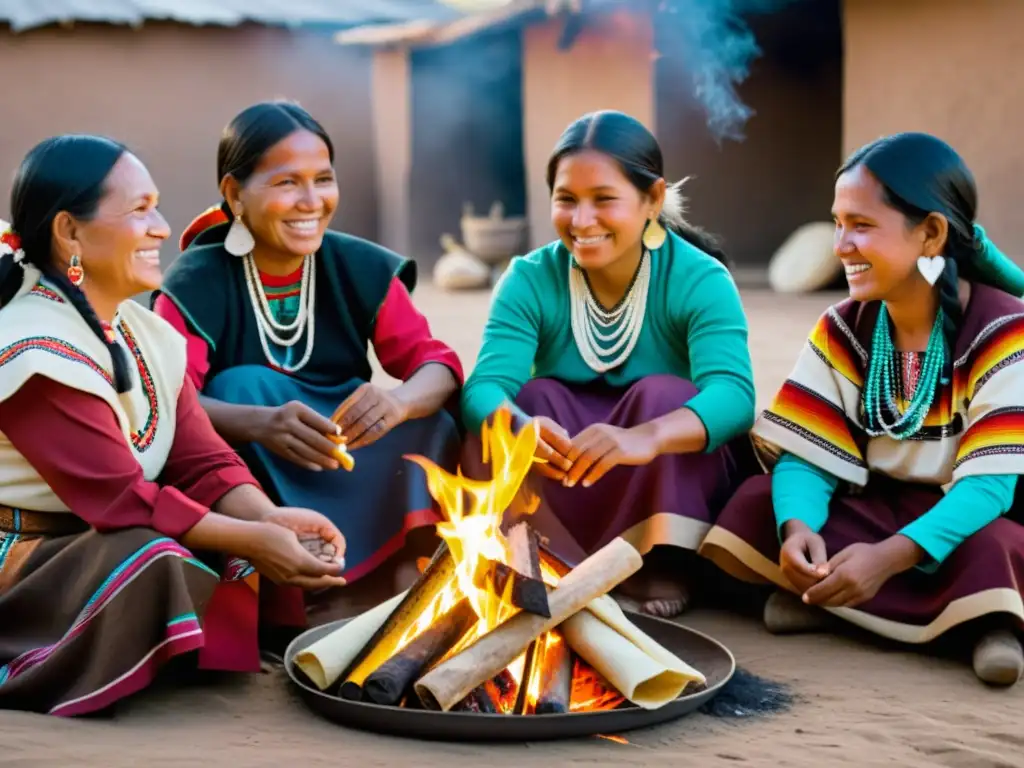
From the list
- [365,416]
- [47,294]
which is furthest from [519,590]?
[47,294]

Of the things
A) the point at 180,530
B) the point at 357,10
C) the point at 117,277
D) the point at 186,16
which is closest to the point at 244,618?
the point at 180,530

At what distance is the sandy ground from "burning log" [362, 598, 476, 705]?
101 mm

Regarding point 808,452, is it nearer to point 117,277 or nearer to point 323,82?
point 117,277

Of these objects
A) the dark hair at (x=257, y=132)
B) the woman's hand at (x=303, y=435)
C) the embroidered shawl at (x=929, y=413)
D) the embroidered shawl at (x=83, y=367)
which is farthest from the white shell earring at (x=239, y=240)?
the embroidered shawl at (x=929, y=413)

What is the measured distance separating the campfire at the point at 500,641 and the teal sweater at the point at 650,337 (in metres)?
0.87

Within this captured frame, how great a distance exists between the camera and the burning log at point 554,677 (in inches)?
116

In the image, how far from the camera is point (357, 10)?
659 inches

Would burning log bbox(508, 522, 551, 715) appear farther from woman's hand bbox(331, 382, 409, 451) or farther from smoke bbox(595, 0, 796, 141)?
smoke bbox(595, 0, 796, 141)

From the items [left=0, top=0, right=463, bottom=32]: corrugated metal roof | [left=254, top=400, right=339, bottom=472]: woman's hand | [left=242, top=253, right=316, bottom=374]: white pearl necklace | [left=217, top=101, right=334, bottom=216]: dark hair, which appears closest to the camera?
[left=254, top=400, right=339, bottom=472]: woman's hand

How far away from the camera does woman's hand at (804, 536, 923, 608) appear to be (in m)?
3.52

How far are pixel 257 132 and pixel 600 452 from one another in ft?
4.47

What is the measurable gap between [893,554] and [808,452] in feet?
1.52

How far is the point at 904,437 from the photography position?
3.77 m

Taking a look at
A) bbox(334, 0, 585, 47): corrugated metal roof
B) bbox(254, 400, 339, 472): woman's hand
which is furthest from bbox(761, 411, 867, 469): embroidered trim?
bbox(334, 0, 585, 47): corrugated metal roof
